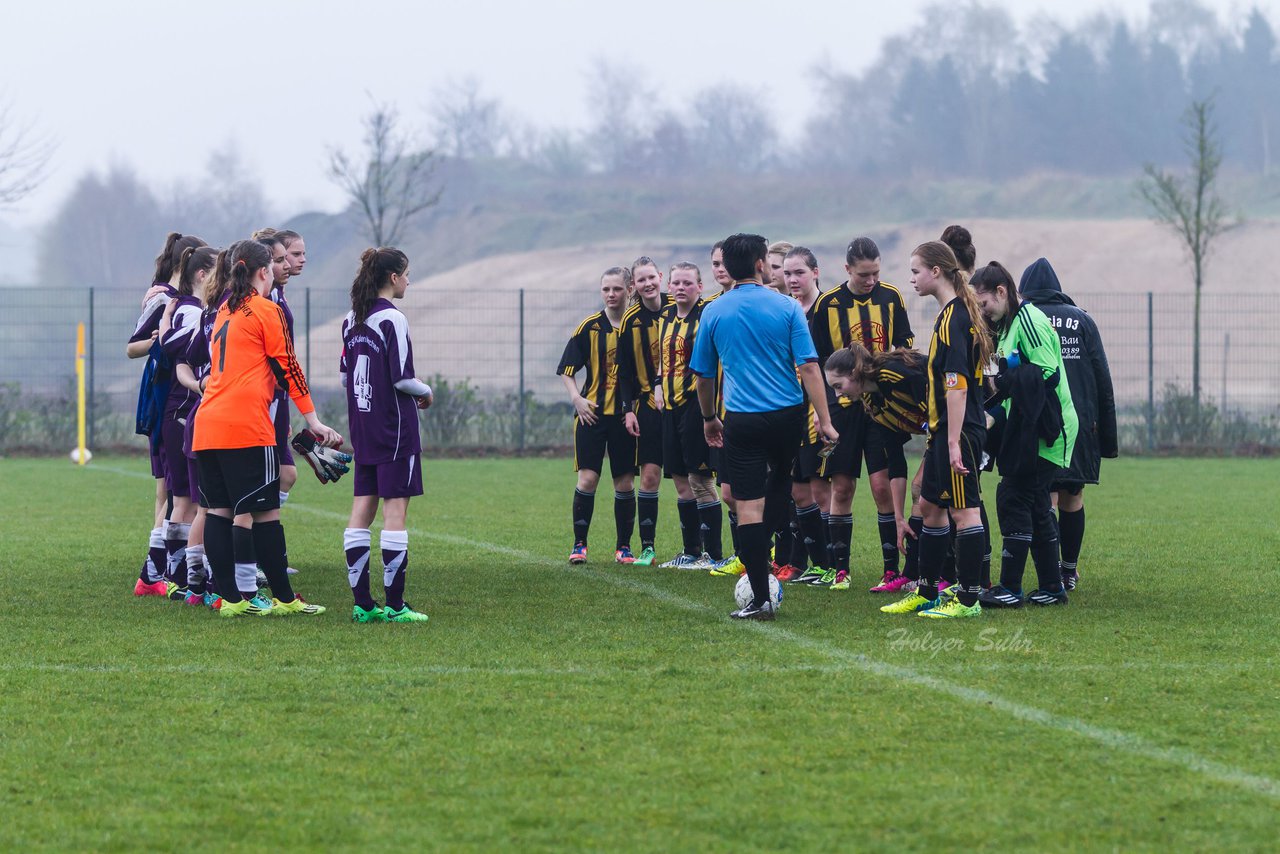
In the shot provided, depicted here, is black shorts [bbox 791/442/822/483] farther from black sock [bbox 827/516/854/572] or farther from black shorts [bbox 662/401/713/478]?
black shorts [bbox 662/401/713/478]

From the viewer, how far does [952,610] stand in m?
7.43

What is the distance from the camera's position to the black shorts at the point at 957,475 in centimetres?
730

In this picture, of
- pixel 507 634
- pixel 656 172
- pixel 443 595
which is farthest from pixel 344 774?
pixel 656 172

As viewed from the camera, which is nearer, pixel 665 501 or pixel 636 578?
pixel 636 578

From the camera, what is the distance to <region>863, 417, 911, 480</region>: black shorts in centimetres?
852

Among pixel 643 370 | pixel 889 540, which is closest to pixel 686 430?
pixel 643 370

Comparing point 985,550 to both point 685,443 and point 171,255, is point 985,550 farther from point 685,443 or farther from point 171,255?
point 171,255

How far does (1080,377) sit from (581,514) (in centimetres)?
338

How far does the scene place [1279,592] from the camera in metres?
8.19

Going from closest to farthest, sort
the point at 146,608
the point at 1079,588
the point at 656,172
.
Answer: the point at 146,608, the point at 1079,588, the point at 656,172

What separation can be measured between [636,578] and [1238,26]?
102467 mm

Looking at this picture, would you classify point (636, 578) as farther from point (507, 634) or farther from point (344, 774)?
point (344, 774)

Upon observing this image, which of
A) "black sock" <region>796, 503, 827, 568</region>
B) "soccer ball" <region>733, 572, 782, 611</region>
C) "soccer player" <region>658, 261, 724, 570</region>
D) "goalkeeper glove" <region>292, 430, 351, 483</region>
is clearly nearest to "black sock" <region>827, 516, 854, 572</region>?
"black sock" <region>796, 503, 827, 568</region>

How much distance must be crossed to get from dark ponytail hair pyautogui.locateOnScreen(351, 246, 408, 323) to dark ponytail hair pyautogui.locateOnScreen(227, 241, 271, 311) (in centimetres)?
52
